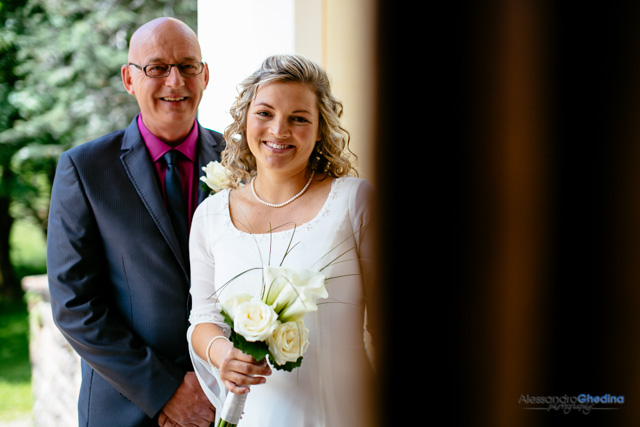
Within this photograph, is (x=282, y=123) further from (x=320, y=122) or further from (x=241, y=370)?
(x=241, y=370)

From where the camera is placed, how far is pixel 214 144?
181cm

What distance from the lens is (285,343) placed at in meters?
1.10

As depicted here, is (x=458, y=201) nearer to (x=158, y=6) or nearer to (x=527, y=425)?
(x=527, y=425)

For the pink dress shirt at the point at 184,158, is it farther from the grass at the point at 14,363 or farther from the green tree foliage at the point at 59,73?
the grass at the point at 14,363

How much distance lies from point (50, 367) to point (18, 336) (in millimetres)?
2577

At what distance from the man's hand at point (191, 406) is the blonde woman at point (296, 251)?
88 mm

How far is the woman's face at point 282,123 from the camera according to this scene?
4.50ft

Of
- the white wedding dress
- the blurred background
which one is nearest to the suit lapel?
the white wedding dress

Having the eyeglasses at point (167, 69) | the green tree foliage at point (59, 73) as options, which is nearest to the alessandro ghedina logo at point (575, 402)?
the eyeglasses at point (167, 69)

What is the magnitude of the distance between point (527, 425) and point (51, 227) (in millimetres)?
1274

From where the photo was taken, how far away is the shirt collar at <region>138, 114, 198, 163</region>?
1705 millimetres

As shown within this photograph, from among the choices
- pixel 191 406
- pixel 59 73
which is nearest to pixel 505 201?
pixel 191 406

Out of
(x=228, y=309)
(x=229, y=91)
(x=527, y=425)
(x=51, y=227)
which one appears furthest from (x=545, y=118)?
(x=229, y=91)

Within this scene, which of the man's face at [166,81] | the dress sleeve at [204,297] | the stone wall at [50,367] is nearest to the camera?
the dress sleeve at [204,297]
